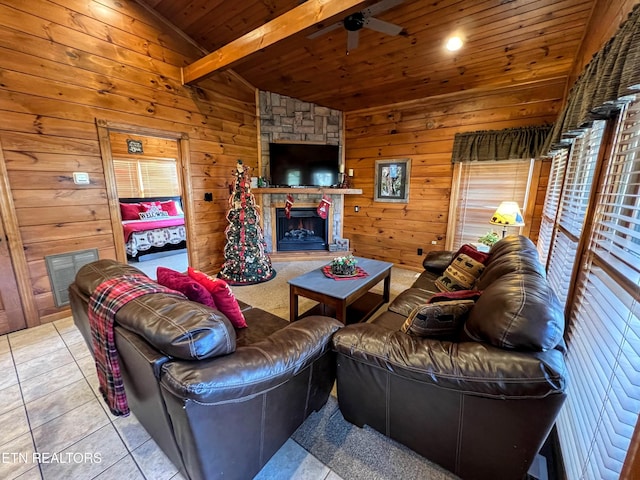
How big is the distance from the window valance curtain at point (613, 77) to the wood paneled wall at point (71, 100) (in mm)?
4007

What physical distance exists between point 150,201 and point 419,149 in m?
6.33

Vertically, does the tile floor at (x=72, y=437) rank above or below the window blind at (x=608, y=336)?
below

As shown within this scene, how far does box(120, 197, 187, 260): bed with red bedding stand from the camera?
193 inches

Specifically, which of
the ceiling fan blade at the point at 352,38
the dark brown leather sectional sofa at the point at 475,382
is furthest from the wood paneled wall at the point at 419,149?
the dark brown leather sectional sofa at the point at 475,382

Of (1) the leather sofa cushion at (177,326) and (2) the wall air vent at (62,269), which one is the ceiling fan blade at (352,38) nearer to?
(1) the leather sofa cushion at (177,326)

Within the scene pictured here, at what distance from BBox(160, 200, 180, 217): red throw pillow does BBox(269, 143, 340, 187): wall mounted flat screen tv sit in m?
3.39

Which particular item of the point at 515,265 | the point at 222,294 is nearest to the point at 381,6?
the point at 515,265

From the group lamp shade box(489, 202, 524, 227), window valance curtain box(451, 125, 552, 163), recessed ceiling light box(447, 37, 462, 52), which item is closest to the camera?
recessed ceiling light box(447, 37, 462, 52)

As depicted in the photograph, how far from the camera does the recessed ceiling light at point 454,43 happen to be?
9.27 ft

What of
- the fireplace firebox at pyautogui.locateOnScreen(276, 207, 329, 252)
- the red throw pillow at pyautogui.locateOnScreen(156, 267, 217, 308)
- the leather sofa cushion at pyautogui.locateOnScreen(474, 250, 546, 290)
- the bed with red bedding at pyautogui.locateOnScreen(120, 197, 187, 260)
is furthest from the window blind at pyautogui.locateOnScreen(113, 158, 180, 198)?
the leather sofa cushion at pyautogui.locateOnScreen(474, 250, 546, 290)

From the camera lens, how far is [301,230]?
16.9 ft

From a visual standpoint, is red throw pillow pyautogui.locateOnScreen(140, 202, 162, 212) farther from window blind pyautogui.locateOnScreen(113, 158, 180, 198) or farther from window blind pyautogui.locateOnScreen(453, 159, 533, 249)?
window blind pyautogui.locateOnScreen(453, 159, 533, 249)

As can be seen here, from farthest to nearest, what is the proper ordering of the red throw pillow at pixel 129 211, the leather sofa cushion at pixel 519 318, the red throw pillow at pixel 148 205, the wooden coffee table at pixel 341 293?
the red throw pillow at pixel 148 205, the red throw pillow at pixel 129 211, the wooden coffee table at pixel 341 293, the leather sofa cushion at pixel 519 318

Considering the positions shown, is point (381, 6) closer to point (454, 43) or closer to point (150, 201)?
point (454, 43)
